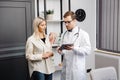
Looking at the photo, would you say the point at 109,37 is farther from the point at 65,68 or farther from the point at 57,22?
the point at 65,68

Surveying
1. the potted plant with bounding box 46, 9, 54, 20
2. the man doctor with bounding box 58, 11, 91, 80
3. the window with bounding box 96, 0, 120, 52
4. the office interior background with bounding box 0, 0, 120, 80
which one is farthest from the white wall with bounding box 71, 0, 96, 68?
the man doctor with bounding box 58, 11, 91, 80

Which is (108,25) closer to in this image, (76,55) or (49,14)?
(49,14)

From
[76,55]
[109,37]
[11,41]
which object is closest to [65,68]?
[76,55]

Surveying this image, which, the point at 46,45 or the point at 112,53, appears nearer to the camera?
the point at 46,45

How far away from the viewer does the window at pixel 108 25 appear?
362 cm

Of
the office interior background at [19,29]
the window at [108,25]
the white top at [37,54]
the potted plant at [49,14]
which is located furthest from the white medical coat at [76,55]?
the window at [108,25]

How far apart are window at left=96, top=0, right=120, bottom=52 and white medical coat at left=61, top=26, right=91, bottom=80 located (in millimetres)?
1412

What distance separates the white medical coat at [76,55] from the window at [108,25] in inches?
55.6

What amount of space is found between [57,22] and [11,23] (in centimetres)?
98

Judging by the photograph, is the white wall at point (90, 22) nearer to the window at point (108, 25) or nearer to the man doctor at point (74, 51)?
the window at point (108, 25)

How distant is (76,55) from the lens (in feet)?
7.91

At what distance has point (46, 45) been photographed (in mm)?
2508

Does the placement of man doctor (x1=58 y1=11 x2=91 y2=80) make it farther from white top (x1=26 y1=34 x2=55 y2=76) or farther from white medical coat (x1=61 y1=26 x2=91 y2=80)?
white top (x1=26 y1=34 x2=55 y2=76)

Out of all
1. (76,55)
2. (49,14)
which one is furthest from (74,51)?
(49,14)
